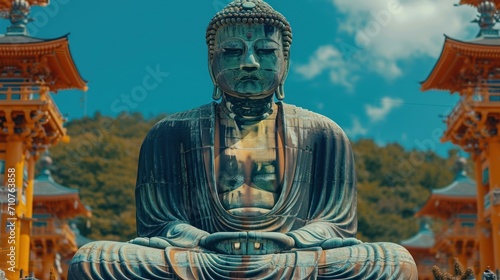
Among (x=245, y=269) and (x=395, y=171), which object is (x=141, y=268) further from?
(x=395, y=171)

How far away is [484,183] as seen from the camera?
1109 inches

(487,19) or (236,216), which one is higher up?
(487,19)

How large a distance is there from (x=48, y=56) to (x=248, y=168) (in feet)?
54.2

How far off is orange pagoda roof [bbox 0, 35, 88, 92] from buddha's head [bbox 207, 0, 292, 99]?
1545cm

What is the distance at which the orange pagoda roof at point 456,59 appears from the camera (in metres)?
27.0

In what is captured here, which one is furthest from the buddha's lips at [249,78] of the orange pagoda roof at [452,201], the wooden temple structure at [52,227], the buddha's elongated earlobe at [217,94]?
the orange pagoda roof at [452,201]

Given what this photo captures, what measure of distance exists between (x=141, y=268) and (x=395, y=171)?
40154mm

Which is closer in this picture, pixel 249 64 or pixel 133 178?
pixel 249 64

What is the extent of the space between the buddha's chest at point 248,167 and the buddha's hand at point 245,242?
0.51 meters

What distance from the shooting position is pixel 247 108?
1107 cm

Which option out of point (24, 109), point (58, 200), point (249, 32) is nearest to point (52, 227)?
point (58, 200)

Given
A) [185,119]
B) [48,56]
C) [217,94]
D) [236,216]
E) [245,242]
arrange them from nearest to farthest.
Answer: [245,242]
[236,216]
[185,119]
[217,94]
[48,56]

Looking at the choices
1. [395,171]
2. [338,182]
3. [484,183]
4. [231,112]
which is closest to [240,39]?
[231,112]

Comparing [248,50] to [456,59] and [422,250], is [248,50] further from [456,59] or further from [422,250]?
[422,250]
